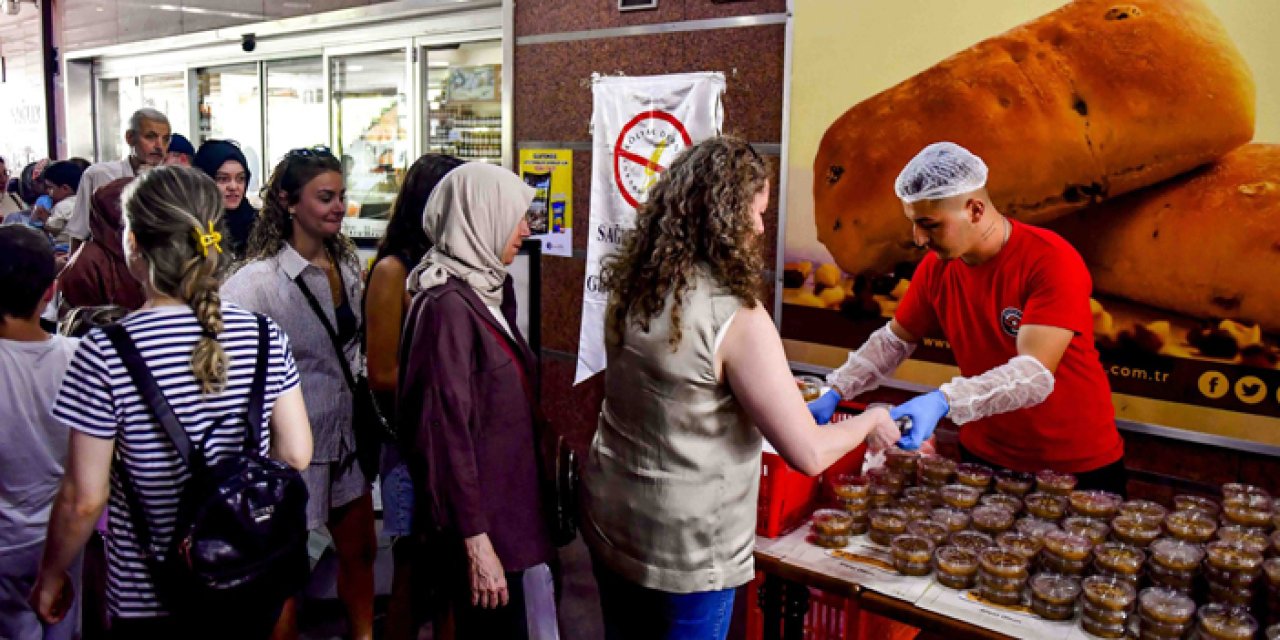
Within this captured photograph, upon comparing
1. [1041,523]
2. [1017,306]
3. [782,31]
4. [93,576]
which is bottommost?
[93,576]

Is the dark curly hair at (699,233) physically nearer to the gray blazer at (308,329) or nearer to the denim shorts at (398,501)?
the denim shorts at (398,501)

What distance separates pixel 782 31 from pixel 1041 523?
237cm

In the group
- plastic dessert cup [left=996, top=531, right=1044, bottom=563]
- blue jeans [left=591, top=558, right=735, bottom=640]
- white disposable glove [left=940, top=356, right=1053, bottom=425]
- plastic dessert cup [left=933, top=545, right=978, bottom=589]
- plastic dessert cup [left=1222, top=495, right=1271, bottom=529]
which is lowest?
blue jeans [left=591, top=558, right=735, bottom=640]

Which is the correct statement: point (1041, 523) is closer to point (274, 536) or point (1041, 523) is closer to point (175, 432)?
point (274, 536)

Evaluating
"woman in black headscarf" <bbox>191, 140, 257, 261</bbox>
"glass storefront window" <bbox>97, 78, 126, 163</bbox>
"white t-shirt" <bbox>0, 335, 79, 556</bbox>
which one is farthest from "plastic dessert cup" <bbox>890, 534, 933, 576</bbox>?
"glass storefront window" <bbox>97, 78, 126, 163</bbox>

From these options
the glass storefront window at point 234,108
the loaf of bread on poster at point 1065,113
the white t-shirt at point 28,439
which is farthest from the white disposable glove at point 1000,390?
the glass storefront window at point 234,108

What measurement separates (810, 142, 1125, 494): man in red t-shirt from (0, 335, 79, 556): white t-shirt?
2.03 metres

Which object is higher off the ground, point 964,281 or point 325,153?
point 325,153

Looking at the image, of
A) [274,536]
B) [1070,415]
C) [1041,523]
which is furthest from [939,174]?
[274,536]

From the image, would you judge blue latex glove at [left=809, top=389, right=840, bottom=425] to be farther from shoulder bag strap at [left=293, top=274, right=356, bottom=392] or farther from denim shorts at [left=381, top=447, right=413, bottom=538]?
shoulder bag strap at [left=293, top=274, right=356, bottom=392]

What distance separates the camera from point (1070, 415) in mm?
2688

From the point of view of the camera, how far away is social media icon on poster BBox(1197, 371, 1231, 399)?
2943 mm

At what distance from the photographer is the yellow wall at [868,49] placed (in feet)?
9.36

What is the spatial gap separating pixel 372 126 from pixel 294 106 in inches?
37.8
